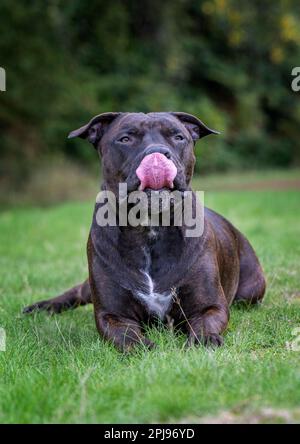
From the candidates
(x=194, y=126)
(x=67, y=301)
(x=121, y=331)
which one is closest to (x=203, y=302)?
(x=121, y=331)

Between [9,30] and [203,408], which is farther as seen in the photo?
[9,30]

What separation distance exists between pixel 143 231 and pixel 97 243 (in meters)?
0.35

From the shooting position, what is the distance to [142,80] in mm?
27656

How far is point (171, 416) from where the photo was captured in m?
3.06

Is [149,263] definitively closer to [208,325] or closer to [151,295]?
[151,295]

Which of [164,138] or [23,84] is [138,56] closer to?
[23,84]

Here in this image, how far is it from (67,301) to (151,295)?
160 centimetres

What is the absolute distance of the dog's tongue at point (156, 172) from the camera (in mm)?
4316

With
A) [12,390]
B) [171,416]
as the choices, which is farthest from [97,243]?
[171,416]

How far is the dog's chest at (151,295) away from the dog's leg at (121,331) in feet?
0.50

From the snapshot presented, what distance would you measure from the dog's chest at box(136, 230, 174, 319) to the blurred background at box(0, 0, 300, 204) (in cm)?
1517

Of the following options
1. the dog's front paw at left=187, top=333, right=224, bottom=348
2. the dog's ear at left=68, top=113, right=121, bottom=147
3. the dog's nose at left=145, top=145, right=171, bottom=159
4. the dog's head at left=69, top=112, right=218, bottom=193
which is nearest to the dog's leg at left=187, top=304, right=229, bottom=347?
the dog's front paw at left=187, top=333, right=224, bottom=348
